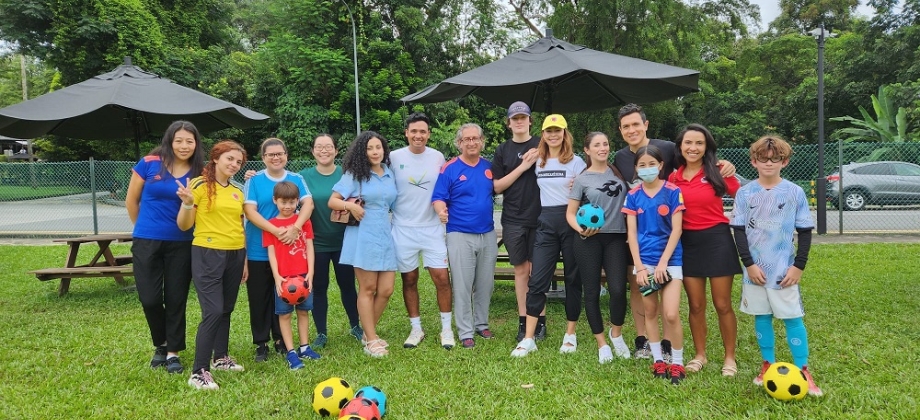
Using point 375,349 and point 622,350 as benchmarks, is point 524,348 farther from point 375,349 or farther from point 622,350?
point 375,349

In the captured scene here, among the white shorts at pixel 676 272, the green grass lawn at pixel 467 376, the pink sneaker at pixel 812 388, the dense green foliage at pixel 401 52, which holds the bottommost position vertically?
the green grass lawn at pixel 467 376

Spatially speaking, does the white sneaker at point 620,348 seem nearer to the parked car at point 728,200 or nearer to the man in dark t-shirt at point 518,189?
the man in dark t-shirt at point 518,189

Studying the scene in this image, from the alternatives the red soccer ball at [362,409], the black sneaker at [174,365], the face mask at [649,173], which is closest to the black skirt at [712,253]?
the face mask at [649,173]

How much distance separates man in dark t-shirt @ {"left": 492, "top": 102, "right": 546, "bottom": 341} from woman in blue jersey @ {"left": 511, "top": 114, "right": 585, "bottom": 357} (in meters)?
0.17

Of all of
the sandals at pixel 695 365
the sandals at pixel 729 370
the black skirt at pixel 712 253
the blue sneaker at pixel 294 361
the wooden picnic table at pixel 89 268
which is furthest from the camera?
the wooden picnic table at pixel 89 268

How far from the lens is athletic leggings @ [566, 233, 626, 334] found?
4055 millimetres

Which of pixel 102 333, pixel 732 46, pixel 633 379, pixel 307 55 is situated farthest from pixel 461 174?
pixel 732 46

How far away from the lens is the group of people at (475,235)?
3.66m

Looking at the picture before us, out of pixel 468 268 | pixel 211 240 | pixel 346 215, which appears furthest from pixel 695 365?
pixel 211 240

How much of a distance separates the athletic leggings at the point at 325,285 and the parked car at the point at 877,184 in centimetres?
1158

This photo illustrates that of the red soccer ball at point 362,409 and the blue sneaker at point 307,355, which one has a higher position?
the red soccer ball at point 362,409

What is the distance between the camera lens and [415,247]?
4.60 m

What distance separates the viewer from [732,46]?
33.4 metres

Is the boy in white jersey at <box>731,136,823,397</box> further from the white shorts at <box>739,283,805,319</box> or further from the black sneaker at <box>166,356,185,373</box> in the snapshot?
the black sneaker at <box>166,356,185,373</box>
